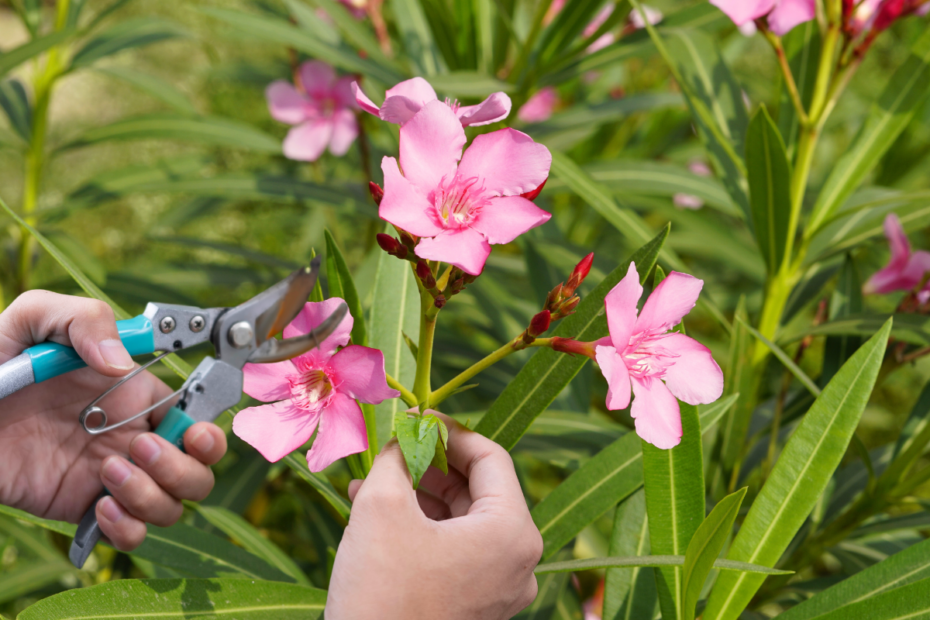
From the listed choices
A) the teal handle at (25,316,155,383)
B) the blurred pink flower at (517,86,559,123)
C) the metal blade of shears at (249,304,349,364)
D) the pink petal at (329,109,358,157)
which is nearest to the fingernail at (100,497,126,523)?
the teal handle at (25,316,155,383)

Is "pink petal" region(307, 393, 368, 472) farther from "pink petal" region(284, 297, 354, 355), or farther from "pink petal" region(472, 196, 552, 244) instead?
"pink petal" region(472, 196, 552, 244)

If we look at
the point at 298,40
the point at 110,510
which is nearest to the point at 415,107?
the point at 110,510

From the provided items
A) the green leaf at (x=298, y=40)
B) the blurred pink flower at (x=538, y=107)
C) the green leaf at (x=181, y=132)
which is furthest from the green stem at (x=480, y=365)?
the blurred pink flower at (x=538, y=107)

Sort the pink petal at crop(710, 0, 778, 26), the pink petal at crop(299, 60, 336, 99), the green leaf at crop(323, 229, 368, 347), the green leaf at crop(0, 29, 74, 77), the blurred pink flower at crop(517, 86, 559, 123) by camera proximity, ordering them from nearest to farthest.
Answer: the green leaf at crop(323, 229, 368, 347) < the pink petal at crop(710, 0, 778, 26) < the green leaf at crop(0, 29, 74, 77) < the pink petal at crop(299, 60, 336, 99) < the blurred pink flower at crop(517, 86, 559, 123)

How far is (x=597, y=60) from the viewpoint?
139 cm

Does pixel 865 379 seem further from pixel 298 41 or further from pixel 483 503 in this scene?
pixel 298 41

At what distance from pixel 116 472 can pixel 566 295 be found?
517mm

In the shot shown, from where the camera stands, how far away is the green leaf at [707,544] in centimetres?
65

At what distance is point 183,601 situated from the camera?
747 mm

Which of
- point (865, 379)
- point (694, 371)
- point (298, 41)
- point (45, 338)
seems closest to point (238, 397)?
point (45, 338)

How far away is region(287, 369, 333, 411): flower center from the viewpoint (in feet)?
2.33

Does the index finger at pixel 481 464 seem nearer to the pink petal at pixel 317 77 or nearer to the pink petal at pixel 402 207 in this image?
the pink petal at pixel 402 207

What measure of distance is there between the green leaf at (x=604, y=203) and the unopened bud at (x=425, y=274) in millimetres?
480

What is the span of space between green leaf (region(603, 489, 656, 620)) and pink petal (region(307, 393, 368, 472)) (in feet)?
1.33
